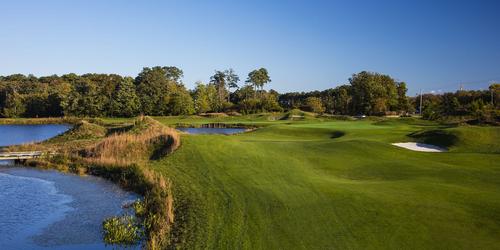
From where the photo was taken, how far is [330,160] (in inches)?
1067

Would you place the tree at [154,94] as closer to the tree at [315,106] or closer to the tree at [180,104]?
the tree at [180,104]

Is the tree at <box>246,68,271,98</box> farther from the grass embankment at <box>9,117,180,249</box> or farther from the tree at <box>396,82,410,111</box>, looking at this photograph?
the grass embankment at <box>9,117,180,249</box>

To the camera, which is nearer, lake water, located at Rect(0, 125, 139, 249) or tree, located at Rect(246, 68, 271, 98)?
lake water, located at Rect(0, 125, 139, 249)

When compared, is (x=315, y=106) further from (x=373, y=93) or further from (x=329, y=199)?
(x=329, y=199)

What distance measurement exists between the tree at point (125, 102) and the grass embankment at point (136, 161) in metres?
78.9

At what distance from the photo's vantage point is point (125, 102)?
119 m

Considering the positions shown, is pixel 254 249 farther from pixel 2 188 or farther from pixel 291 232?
pixel 2 188

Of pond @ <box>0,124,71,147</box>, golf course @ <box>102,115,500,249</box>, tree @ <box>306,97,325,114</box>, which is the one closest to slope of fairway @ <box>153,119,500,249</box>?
golf course @ <box>102,115,500,249</box>

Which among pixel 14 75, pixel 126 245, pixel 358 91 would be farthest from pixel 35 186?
pixel 14 75

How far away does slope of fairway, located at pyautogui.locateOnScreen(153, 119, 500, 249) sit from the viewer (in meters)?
12.8

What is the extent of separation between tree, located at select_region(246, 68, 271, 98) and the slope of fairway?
5520 inches

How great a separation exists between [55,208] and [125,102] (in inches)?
4020

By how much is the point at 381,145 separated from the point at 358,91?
98452 mm

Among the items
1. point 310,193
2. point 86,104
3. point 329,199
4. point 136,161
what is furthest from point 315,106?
point 329,199
